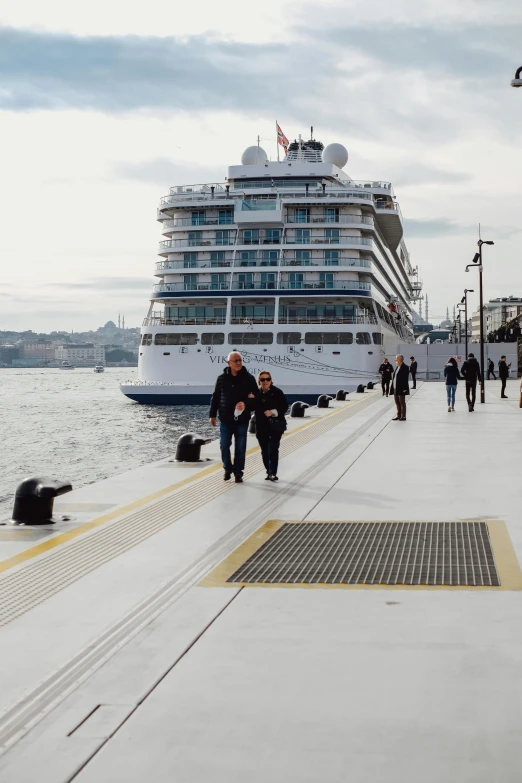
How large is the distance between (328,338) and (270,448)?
40761 mm

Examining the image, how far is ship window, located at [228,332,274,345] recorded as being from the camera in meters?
52.7

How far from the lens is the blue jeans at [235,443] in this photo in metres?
11.9

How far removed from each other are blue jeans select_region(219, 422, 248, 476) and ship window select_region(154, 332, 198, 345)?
4113cm

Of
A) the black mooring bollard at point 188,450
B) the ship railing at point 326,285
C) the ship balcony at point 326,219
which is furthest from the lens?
the ship balcony at point 326,219

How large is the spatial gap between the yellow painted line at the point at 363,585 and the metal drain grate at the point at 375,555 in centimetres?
6

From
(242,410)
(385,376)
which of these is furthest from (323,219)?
(242,410)

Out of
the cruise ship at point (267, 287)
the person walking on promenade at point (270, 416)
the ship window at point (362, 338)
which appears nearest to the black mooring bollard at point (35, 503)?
the person walking on promenade at point (270, 416)

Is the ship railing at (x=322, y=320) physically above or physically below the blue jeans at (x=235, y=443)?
above

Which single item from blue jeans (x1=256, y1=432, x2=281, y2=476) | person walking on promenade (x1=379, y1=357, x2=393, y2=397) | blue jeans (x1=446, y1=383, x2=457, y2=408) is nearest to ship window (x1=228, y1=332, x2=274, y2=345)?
person walking on promenade (x1=379, y1=357, x2=393, y2=397)

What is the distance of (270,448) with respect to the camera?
1209cm

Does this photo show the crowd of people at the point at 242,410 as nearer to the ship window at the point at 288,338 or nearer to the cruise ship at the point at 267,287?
the cruise ship at the point at 267,287

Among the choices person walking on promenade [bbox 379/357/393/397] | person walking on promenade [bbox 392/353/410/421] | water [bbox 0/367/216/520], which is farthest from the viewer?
person walking on promenade [bbox 379/357/393/397]

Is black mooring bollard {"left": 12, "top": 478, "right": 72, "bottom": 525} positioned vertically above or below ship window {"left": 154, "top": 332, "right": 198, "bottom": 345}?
below

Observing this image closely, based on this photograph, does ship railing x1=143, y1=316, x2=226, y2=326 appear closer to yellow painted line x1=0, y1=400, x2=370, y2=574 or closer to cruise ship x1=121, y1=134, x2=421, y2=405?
cruise ship x1=121, y1=134, x2=421, y2=405
